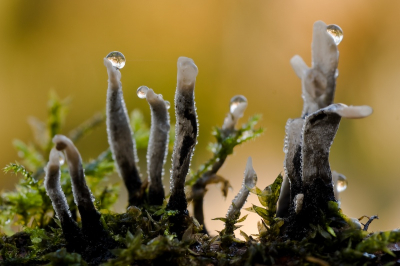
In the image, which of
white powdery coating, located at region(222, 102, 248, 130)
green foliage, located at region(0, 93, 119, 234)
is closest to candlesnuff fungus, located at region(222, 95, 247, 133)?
white powdery coating, located at region(222, 102, 248, 130)

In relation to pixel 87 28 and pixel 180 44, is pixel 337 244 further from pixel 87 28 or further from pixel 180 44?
pixel 87 28

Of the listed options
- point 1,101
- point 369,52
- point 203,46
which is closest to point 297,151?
point 203,46

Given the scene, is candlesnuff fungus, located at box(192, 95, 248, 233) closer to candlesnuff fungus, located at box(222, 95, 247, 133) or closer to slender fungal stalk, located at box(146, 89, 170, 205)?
candlesnuff fungus, located at box(222, 95, 247, 133)

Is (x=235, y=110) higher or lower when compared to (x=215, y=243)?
higher

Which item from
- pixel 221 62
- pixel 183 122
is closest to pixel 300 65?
pixel 183 122

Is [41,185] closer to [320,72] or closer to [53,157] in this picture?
[53,157]

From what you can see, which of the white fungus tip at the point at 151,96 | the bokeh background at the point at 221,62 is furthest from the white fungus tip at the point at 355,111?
the bokeh background at the point at 221,62
